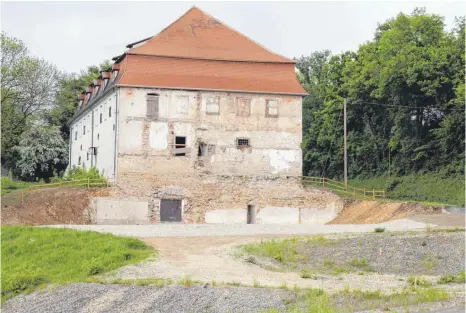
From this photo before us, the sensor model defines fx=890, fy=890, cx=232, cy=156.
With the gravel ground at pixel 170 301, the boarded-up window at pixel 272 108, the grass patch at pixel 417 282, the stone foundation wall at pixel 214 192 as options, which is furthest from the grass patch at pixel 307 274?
the boarded-up window at pixel 272 108

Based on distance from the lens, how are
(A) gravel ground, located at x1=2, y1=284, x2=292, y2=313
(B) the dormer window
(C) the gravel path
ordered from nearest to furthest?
(A) gravel ground, located at x1=2, y1=284, x2=292, y2=313 < (C) the gravel path < (B) the dormer window

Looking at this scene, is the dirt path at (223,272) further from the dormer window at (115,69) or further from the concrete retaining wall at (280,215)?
the dormer window at (115,69)

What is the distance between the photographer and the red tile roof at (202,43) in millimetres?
53844

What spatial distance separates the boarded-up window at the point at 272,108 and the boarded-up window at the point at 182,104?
16.0 ft

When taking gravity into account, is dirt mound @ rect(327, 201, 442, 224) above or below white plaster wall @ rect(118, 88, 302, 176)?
below

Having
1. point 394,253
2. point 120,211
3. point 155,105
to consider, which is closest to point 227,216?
point 120,211

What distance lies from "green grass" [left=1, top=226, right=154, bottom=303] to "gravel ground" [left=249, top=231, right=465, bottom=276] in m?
6.11

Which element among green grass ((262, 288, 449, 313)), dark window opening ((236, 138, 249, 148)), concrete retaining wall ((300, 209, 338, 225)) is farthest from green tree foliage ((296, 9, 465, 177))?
green grass ((262, 288, 449, 313))

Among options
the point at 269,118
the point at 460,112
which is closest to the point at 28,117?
the point at 269,118

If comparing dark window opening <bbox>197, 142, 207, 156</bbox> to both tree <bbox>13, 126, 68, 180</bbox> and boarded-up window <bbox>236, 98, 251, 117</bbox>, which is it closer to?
boarded-up window <bbox>236, 98, 251, 117</bbox>

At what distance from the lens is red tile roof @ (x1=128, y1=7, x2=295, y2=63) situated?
53844 millimetres

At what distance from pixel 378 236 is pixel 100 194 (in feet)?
67.5

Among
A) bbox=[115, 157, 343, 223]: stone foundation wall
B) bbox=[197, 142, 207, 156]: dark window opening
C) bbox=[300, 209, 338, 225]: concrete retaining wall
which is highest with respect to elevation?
bbox=[197, 142, 207, 156]: dark window opening

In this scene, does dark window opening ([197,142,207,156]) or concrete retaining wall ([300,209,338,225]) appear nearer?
concrete retaining wall ([300,209,338,225])
